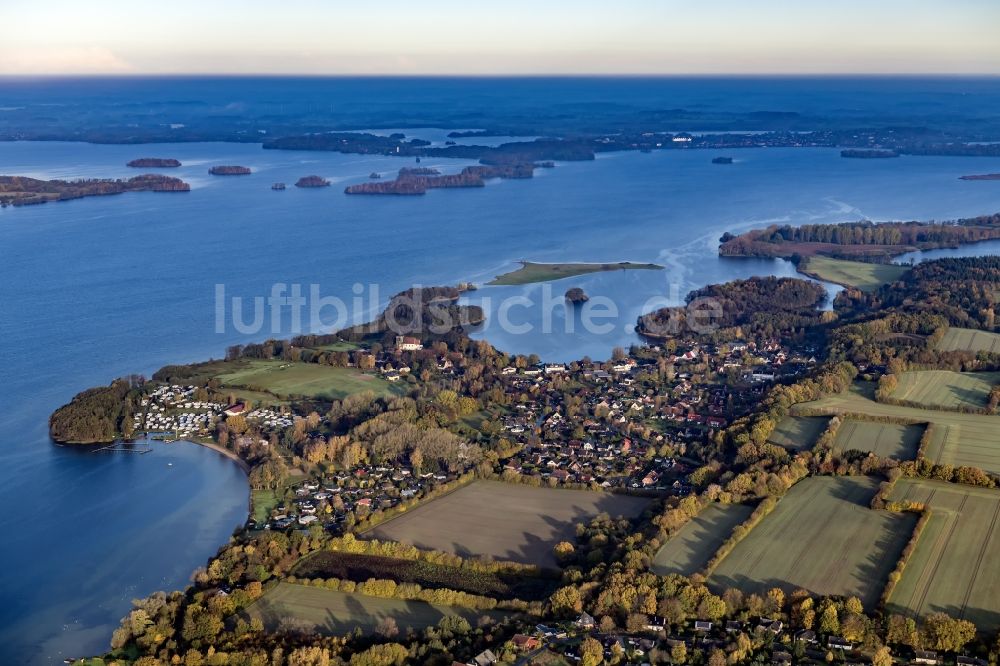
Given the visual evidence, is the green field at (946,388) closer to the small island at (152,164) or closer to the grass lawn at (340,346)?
the grass lawn at (340,346)

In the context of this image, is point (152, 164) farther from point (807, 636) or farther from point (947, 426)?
point (807, 636)

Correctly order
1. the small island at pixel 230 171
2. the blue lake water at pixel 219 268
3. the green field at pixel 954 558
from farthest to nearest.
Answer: the small island at pixel 230 171 → the blue lake water at pixel 219 268 → the green field at pixel 954 558

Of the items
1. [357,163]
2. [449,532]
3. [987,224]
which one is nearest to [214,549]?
[449,532]

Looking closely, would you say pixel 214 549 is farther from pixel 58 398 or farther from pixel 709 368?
pixel 709 368

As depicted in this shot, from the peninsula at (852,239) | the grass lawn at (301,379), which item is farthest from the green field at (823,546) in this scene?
the peninsula at (852,239)

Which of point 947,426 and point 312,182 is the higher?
point 312,182

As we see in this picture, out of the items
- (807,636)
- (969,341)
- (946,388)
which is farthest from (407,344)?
(807,636)
